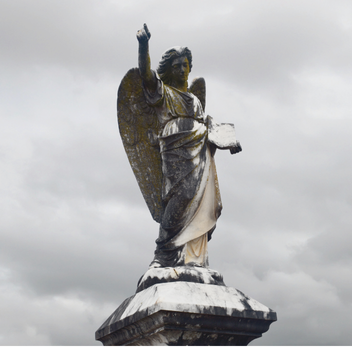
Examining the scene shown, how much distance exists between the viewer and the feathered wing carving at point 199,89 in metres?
6.74

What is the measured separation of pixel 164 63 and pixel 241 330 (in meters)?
3.77

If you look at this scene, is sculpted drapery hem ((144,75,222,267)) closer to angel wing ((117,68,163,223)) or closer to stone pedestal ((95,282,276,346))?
angel wing ((117,68,163,223))

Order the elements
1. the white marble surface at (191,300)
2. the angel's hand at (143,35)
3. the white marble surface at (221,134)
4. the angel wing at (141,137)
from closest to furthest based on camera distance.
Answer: the white marble surface at (191,300) → the angel's hand at (143,35) → the white marble surface at (221,134) → the angel wing at (141,137)

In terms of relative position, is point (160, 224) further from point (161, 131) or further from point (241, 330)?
point (241, 330)

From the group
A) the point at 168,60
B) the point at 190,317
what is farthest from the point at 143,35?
the point at 190,317

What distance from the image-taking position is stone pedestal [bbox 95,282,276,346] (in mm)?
4547

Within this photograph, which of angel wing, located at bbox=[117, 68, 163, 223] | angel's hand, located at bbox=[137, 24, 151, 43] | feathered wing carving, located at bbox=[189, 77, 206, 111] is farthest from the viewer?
feathered wing carving, located at bbox=[189, 77, 206, 111]

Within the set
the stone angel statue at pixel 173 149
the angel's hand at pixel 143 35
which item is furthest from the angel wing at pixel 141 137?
the angel's hand at pixel 143 35

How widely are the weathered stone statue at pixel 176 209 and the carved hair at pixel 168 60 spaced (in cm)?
1

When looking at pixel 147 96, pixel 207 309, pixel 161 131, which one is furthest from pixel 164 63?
pixel 207 309

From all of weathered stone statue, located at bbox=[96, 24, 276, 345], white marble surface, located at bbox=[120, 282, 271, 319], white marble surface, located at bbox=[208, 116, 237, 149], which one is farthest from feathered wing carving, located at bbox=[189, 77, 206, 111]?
white marble surface, located at bbox=[120, 282, 271, 319]

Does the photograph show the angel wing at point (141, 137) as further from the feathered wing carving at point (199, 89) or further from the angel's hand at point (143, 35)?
the feathered wing carving at point (199, 89)

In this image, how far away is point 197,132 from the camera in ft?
18.8

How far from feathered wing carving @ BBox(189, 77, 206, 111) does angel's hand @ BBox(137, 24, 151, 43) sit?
1453 millimetres
